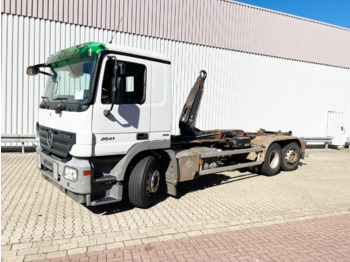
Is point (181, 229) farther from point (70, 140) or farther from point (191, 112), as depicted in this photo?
point (191, 112)

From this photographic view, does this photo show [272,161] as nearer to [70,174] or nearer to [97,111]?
[97,111]

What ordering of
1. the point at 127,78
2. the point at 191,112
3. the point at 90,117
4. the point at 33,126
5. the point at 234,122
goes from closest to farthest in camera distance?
the point at 90,117, the point at 127,78, the point at 191,112, the point at 33,126, the point at 234,122

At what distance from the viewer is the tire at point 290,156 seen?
9352mm

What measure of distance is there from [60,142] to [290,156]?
7076mm

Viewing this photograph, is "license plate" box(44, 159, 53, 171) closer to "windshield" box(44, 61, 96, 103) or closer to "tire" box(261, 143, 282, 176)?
A: "windshield" box(44, 61, 96, 103)

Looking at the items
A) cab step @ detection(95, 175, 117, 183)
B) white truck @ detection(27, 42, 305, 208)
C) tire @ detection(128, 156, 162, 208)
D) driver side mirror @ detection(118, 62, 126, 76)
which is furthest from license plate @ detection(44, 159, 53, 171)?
driver side mirror @ detection(118, 62, 126, 76)

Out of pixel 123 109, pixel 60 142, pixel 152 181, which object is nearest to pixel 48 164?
pixel 60 142

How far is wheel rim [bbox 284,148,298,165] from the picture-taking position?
373 inches

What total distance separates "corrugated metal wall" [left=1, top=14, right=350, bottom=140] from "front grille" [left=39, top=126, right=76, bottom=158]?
5.87 m

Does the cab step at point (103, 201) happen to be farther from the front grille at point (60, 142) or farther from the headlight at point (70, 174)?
the front grille at point (60, 142)

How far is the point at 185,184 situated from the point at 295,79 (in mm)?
10608

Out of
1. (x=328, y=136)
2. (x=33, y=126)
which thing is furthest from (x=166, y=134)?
(x=328, y=136)

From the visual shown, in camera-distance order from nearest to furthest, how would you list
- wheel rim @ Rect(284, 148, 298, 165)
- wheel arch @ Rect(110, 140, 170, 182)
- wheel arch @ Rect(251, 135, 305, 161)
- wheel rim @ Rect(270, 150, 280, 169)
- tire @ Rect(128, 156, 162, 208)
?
wheel arch @ Rect(110, 140, 170, 182) → tire @ Rect(128, 156, 162, 208) → wheel arch @ Rect(251, 135, 305, 161) → wheel rim @ Rect(270, 150, 280, 169) → wheel rim @ Rect(284, 148, 298, 165)

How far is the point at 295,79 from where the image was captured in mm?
15602
